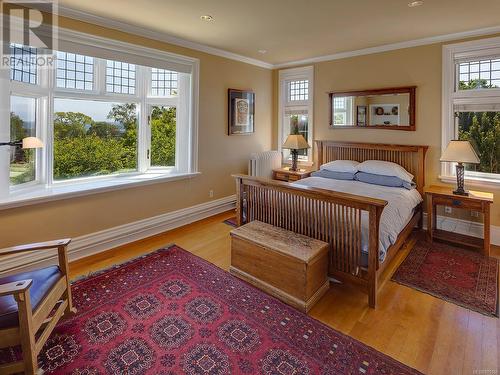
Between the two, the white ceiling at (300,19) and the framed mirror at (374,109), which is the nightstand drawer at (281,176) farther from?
the white ceiling at (300,19)

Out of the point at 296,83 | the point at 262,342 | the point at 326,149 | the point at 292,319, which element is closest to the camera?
the point at 262,342

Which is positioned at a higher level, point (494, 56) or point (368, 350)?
point (494, 56)

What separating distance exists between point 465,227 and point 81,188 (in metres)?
4.67

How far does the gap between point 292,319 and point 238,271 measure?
727 millimetres

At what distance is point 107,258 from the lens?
318 cm

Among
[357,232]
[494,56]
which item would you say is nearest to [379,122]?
[494,56]

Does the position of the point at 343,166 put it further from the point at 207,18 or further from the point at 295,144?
the point at 207,18

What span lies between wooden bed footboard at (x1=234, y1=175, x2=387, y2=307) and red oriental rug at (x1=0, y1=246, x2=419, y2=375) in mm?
561

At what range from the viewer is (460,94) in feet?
12.0

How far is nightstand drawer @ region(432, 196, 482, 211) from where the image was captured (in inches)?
128

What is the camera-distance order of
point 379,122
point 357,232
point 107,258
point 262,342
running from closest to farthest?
point 262,342 < point 357,232 < point 107,258 < point 379,122

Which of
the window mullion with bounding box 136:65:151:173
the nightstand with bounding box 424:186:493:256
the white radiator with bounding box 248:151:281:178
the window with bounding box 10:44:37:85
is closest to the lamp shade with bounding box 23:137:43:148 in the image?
the window with bounding box 10:44:37:85

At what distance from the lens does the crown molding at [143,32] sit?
2.94 m

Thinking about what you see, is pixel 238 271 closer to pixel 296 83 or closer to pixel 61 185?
pixel 61 185
